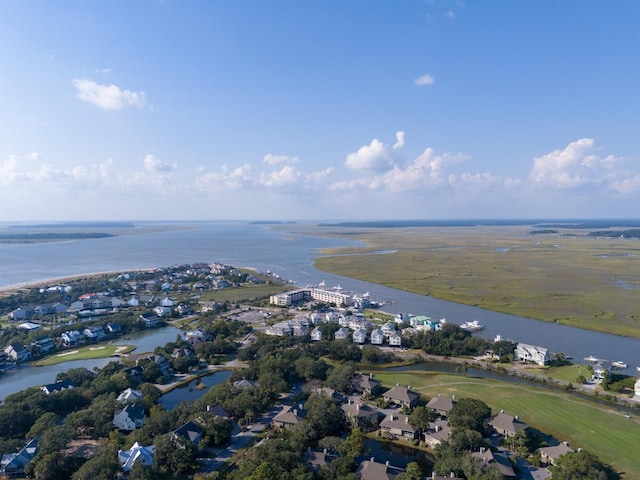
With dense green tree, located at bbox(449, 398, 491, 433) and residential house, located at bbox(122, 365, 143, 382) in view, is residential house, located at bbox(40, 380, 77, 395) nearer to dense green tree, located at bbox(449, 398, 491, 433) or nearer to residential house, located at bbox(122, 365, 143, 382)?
residential house, located at bbox(122, 365, 143, 382)

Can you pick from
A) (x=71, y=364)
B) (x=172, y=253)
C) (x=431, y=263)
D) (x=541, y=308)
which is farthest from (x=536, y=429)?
(x=172, y=253)

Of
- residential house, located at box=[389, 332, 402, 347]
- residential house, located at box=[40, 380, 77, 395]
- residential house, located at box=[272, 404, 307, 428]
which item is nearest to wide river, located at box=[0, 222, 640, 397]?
residential house, located at box=[40, 380, 77, 395]

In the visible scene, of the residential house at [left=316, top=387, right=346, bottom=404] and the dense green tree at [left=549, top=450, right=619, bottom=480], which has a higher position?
the dense green tree at [left=549, top=450, right=619, bottom=480]

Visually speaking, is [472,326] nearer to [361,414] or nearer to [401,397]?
[401,397]

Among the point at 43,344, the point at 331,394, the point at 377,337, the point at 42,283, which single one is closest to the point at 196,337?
the point at 43,344

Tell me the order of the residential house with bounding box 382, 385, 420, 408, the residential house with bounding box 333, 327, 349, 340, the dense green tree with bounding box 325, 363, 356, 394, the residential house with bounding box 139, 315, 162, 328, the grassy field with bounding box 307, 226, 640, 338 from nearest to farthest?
the residential house with bounding box 382, 385, 420, 408
the dense green tree with bounding box 325, 363, 356, 394
the residential house with bounding box 333, 327, 349, 340
the residential house with bounding box 139, 315, 162, 328
the grassy field with bounding box 307, 226, 640, 338
